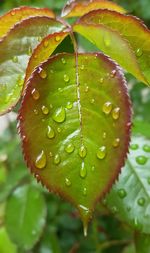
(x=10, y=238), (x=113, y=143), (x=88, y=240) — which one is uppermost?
(x=113, y=143)

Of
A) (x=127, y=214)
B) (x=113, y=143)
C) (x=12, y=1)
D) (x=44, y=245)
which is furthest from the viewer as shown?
(x=12, y=1)

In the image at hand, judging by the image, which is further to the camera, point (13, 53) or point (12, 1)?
point (12, 1)

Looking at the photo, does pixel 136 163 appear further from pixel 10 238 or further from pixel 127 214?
pixel 10 238

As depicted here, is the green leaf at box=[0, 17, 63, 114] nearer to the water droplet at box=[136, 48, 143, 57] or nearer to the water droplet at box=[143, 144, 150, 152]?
the water droplet at box=[136, 48, 143, 57]

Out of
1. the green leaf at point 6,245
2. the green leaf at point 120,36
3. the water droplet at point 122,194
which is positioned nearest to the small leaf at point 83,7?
the green leaf at point 120,36

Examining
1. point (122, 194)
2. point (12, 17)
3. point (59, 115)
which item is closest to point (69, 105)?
point (59, 115)

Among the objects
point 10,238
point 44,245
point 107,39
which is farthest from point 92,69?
point 44,245
